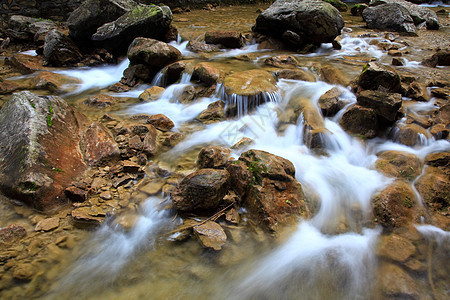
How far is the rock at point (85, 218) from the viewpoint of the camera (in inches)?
117

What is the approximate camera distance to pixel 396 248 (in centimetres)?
270

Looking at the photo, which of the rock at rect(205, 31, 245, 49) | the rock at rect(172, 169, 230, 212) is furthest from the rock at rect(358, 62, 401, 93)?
the rock at rect(205, 31, 245, 49)

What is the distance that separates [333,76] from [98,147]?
205 inches

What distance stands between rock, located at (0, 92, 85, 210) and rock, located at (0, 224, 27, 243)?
1.01ft

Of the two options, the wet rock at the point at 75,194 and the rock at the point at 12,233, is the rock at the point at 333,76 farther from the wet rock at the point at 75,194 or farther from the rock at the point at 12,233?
the rock at the point at 12,233

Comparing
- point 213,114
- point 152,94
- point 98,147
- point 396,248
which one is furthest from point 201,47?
point 396,248

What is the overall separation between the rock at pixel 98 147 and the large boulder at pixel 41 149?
0.01m

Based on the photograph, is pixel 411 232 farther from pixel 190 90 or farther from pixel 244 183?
pixel 190 90

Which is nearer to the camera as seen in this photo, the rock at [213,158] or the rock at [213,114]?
the rock at [213,158]

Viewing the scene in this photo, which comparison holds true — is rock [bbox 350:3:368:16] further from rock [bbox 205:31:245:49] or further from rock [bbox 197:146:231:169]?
rock [bbox 197:146:231:169]

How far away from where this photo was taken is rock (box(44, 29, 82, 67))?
8250 millimetres

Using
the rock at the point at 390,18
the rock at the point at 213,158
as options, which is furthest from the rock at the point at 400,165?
the rock at the point at 390,18

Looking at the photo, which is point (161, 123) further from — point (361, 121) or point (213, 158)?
point (361, 121)

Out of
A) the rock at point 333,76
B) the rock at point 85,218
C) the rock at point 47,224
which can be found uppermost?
the rock at point 333,76
